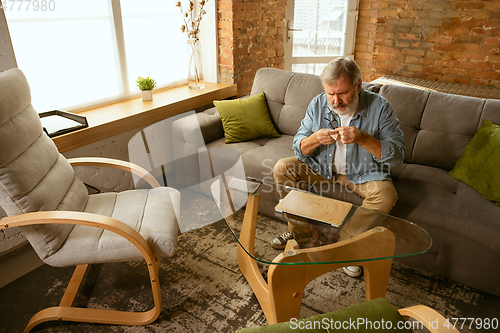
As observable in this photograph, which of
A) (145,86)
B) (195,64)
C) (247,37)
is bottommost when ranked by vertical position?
(145,86)

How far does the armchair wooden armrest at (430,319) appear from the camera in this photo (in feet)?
3.53

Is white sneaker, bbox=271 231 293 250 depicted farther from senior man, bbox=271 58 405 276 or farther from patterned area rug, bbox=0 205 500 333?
senior man, bbox=271 58 405 276

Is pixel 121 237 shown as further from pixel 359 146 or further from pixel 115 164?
pixel 359 146

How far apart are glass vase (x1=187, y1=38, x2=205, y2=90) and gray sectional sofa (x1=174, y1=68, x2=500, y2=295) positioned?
480mm

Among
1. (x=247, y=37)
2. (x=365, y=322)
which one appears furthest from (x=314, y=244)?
(x=247, y=37)

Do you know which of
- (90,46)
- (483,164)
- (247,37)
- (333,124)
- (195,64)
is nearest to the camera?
(483,164)

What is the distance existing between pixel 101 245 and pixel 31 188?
0.40m

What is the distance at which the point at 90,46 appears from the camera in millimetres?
2617

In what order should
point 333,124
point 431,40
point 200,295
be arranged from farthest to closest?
point 431,40 < point 333,124 < point 200,295

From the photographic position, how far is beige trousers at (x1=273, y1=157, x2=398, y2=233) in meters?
1.95

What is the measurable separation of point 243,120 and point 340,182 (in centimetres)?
93

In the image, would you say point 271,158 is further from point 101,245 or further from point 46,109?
point 46,109

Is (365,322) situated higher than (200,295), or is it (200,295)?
(365,322)

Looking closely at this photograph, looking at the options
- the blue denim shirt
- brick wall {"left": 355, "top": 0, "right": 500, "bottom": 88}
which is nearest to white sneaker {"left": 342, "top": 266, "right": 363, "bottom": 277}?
the blue denim shirt
